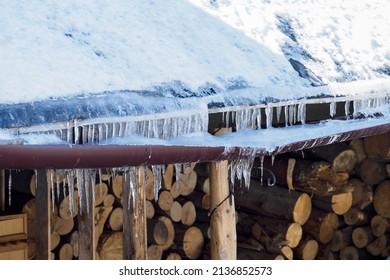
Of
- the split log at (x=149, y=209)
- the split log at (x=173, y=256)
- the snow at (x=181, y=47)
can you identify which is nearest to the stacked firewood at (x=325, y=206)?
the split log at (x=173, y=256)

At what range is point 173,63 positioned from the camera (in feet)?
15.8

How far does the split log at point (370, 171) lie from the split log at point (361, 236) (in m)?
0.53

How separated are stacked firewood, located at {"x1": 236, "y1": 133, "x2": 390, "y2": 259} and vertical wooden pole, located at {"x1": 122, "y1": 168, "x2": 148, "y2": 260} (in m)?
2.57

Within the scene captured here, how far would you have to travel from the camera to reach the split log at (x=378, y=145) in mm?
7547

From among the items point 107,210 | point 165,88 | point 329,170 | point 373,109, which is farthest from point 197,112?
point 329,170

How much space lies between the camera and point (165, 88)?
4.49 meters

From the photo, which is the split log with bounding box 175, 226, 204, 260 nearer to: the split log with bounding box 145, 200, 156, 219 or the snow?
the split log with bounding box 145, 200, 156, 219

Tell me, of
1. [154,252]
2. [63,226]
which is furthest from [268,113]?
[154,252]

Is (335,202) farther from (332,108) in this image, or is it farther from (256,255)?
(332,108)

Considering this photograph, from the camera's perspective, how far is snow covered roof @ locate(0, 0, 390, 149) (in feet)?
13.0

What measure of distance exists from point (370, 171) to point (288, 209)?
966 mm

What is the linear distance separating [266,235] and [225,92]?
3133mm

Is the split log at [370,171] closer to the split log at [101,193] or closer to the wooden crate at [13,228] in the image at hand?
the split log at [101,193]

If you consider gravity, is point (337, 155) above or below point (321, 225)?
above
